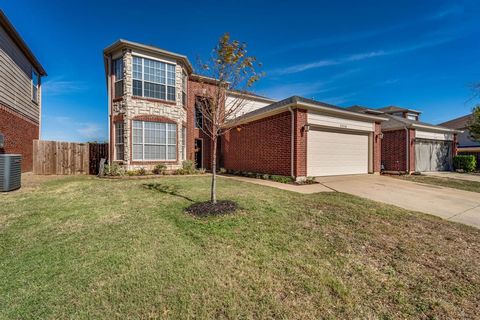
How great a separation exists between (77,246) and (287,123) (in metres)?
9.04

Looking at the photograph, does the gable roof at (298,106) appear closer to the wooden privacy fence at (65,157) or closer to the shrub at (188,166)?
the shrub at (188,166)

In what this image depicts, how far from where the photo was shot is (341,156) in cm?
1206

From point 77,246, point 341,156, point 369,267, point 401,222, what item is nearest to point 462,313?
point 369,267

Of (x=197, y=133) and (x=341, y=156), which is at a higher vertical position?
(x=197, y=133)

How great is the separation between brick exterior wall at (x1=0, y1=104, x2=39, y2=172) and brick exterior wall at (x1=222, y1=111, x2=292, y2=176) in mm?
11206

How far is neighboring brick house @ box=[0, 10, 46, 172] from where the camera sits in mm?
10617

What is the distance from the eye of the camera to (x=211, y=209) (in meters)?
5.17

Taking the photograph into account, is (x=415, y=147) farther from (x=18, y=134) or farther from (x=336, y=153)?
(x=18, y=134)

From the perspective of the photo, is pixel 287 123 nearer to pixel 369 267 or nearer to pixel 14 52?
pixel 369 267

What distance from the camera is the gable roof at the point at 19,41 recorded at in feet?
33.5

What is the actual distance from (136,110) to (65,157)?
223 inches

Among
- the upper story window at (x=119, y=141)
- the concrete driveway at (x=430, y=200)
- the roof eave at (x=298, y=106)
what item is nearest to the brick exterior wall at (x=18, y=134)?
the upper story window at (x=119, y=141)

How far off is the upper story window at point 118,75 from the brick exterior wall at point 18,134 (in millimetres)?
4953

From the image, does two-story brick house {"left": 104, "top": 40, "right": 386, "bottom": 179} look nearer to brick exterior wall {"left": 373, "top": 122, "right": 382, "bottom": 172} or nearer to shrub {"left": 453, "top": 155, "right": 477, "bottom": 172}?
brick exterior wall {"left": 373, "top": 122, "right": 382, "bottom": 172}
